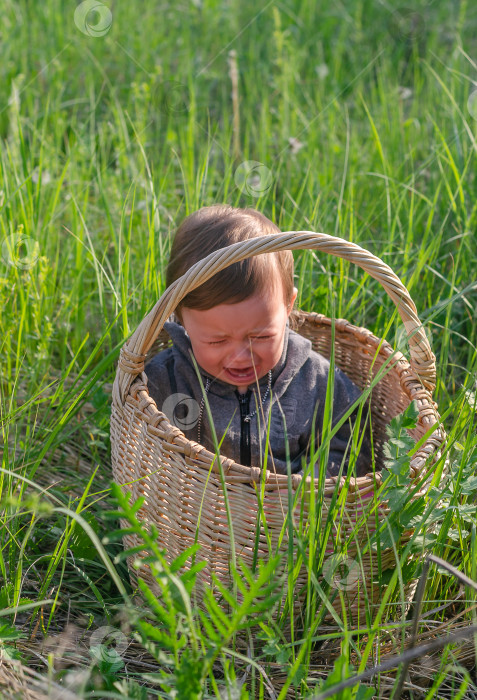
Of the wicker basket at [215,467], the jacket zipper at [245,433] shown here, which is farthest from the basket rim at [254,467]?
the jacket zipper at [245,433]

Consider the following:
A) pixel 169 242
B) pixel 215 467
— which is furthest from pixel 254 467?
pixel 169 242

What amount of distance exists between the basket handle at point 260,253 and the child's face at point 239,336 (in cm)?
21

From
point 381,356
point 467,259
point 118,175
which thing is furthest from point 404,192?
point 118,175

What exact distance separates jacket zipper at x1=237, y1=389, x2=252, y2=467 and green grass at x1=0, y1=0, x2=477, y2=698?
0.33 m

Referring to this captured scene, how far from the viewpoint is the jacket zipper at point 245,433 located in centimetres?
173

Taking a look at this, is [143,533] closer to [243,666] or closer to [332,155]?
[243,666]

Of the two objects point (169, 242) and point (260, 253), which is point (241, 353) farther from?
point (169, 242)

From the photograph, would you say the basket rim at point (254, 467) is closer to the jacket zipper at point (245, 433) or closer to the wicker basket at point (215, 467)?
the wicker basket at point (215, 467)

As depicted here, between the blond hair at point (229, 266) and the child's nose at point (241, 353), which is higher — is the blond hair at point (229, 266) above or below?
above

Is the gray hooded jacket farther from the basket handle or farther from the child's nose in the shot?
the basket handle

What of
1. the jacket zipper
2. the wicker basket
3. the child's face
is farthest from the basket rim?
the jacket zipper

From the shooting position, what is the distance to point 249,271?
158cm

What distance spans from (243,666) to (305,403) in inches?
29.5

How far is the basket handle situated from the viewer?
1.26 metres
